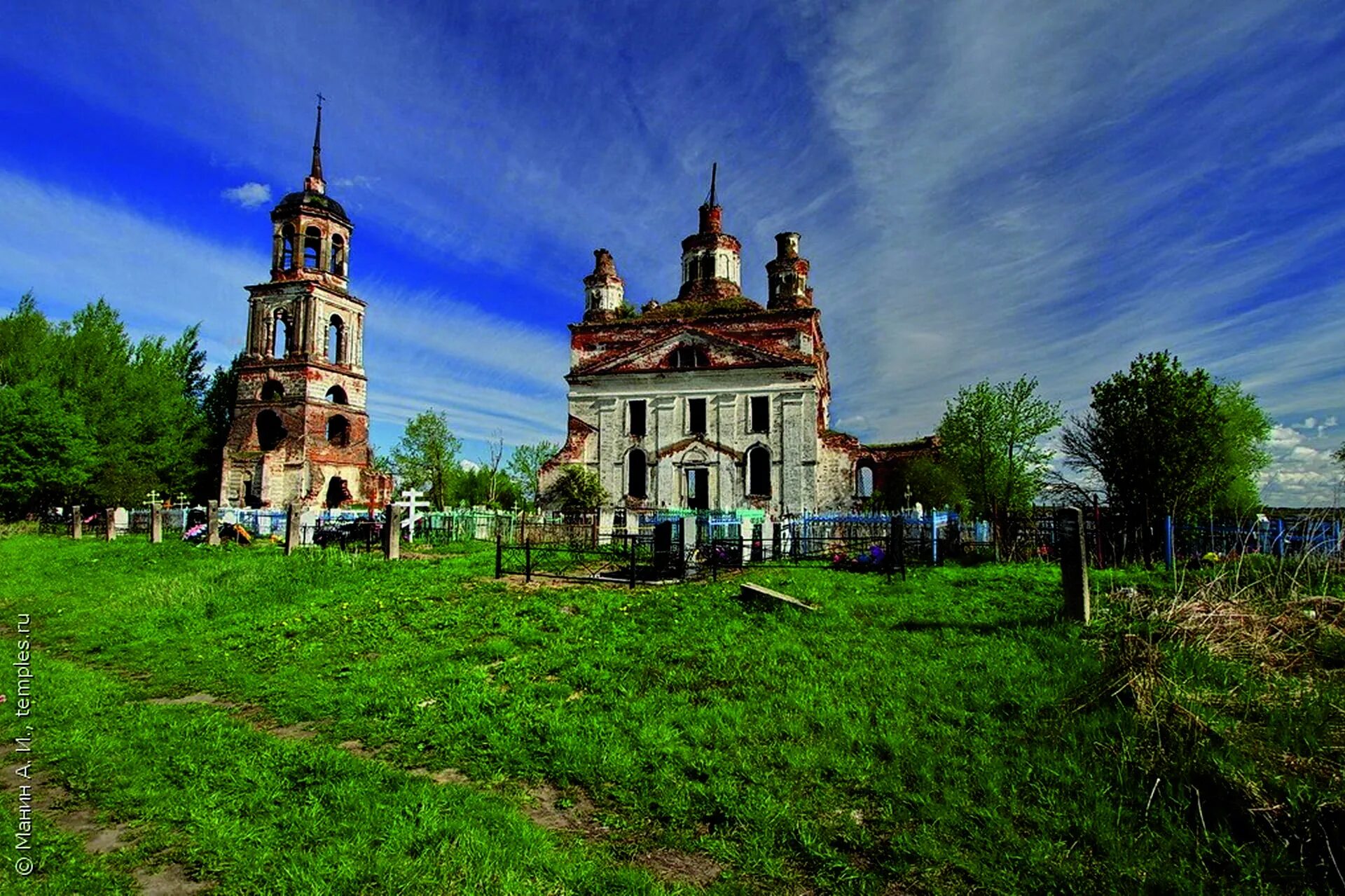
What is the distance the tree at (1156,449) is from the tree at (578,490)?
1937 centimetres

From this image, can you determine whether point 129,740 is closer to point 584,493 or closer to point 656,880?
point 656,880

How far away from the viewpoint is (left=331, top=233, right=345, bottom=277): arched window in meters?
37.9

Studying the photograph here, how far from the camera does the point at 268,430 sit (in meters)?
36.6

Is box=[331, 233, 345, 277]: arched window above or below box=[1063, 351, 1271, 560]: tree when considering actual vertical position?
above

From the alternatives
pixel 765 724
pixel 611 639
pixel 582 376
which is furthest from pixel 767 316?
pixel 765 724

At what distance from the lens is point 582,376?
1355 inches

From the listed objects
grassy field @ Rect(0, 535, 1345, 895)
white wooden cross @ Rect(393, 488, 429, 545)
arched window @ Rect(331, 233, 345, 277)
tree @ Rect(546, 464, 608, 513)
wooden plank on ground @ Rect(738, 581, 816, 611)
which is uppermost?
arched window @ Rect(331, 233, 345, 277)

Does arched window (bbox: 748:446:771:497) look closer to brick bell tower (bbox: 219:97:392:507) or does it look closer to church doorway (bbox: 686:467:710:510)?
church doorway (bbox: 686:467:710:510)

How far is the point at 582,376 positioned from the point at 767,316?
10215mm

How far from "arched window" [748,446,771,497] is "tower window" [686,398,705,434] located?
2865 millimetres

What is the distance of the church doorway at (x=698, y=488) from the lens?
32.7 m

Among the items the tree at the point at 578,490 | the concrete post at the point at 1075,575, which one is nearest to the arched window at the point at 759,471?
the tree at the point at 578,490

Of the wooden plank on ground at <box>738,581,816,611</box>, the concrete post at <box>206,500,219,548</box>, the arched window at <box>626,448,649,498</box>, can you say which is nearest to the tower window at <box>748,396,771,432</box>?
the arched window at <box>626,448,649,498</box>

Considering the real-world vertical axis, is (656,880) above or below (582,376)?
below
